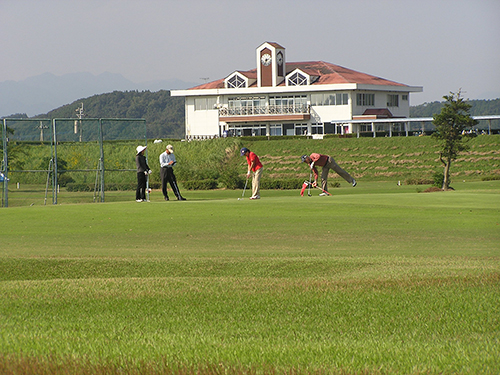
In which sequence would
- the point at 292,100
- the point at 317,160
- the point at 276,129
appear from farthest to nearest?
the point at 276,129
the point at 292,100
the point at 317,160

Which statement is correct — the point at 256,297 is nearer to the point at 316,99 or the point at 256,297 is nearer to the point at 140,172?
the point at 140,172

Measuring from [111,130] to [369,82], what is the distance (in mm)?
72826

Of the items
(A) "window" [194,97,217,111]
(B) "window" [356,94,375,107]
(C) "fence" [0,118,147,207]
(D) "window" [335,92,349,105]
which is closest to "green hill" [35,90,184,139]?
(A) "window" [194,97,217,111]

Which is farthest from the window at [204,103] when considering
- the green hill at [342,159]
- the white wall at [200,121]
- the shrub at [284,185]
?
the shrub at [284,185]

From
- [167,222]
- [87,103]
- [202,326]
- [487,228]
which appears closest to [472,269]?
[202,326]

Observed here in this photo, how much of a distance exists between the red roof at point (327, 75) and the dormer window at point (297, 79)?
3.93ft

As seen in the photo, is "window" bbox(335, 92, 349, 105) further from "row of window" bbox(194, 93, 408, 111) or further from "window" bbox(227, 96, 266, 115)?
"window" bbox(227, 96, 266, 115)

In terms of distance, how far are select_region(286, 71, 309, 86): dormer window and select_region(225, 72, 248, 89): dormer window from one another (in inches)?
286

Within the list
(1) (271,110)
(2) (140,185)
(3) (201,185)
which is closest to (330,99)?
(1) (271,110)

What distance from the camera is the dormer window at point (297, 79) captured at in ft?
319

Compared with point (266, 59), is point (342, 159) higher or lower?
lower

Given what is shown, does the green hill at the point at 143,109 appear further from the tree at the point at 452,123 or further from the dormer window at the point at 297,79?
the tree at the point at 452,123

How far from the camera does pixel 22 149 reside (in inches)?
1237

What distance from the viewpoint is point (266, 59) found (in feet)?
327
